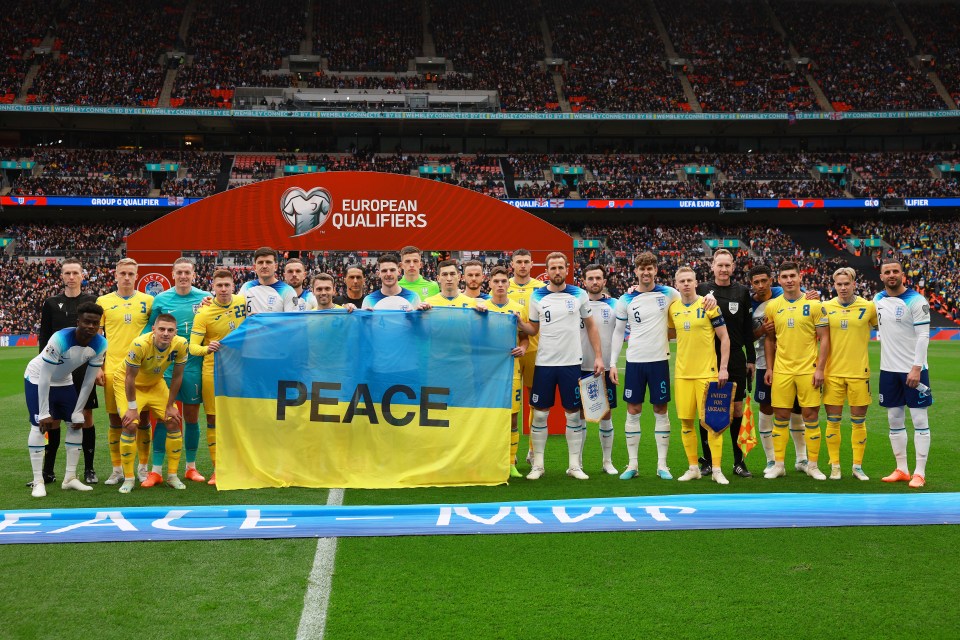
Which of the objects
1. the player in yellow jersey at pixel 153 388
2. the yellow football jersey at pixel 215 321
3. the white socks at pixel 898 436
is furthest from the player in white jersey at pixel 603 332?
→ the player in yellow jersey at pixel 153 388

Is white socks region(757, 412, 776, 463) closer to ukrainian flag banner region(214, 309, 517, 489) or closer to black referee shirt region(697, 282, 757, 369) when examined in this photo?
black referee shirt region(697, 282, 757, 369)

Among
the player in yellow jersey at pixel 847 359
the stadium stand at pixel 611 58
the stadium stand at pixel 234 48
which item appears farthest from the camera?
the stadium stand at pixel 611 58

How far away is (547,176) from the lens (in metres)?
49.3

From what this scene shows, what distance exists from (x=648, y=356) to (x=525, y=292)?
5.89 ft

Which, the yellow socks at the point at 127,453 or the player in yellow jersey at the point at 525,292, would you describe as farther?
the player in yellow jersey at the point at 525,292

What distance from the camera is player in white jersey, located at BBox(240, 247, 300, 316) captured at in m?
Answer: 8.20

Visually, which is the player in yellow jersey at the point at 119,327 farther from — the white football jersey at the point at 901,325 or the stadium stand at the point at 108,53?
the stadium stand at the point at 108,53

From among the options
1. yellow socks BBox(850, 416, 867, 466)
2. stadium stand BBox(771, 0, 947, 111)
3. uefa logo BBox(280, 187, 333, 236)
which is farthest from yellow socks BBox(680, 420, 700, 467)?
stadium stand BBox(771, 0, 947, 111)

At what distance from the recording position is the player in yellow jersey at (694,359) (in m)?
7.67

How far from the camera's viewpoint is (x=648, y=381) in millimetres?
7957

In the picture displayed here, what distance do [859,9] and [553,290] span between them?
6198 cm

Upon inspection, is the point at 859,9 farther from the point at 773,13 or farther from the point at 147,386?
the point at 147,386

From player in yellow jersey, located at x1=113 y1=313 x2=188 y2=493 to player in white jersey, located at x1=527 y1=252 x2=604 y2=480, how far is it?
348 centimetres

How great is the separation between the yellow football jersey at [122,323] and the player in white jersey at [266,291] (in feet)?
3.43
